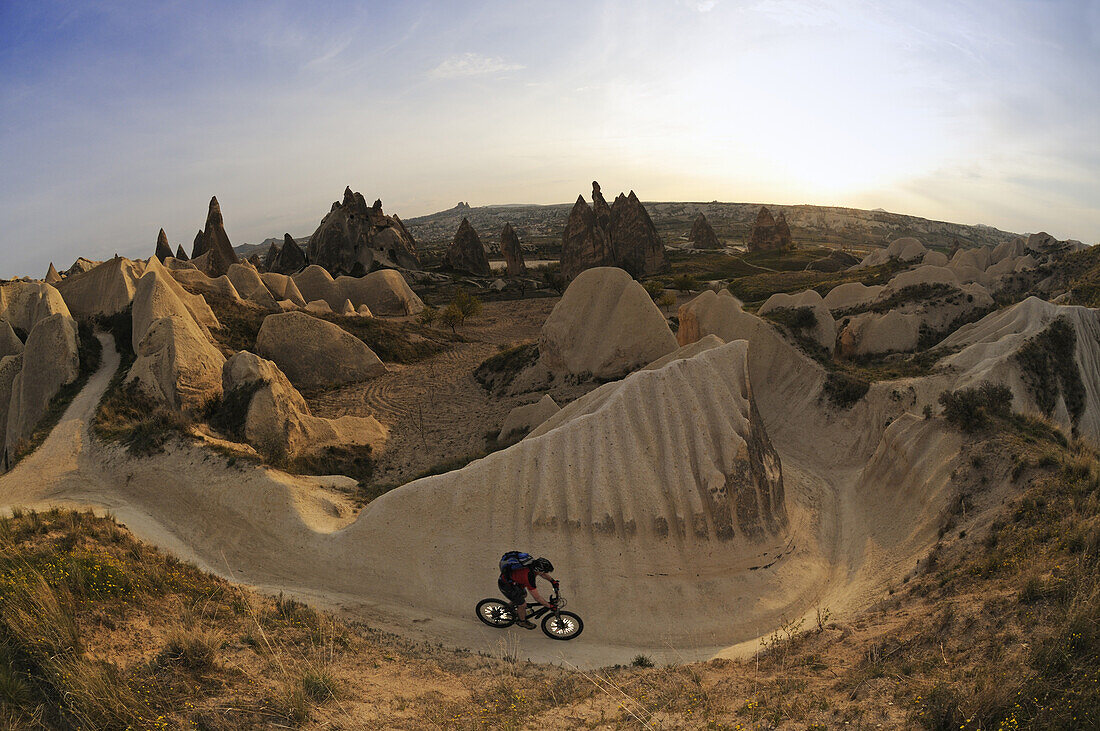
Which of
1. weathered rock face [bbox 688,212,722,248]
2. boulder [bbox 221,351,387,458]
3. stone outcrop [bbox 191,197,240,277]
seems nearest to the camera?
boulder [bbox 221,351,387,458]

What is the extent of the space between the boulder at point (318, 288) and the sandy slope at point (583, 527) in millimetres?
37503

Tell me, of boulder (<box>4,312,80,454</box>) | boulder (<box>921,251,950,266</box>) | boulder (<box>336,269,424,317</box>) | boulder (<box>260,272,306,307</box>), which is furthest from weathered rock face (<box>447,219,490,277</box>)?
boulder (<box>4,312,80,454</box>)

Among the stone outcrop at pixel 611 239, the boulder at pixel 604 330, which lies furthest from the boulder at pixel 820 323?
the stone outcrop at pixel 611 239

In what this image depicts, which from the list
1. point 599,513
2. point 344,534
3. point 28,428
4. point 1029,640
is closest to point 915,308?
point 599,513

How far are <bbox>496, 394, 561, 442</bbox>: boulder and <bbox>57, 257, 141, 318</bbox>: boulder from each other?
19364 mm

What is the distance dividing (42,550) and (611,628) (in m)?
9.89

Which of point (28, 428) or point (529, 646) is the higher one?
point (28, 428)

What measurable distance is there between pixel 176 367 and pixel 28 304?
43.7ft

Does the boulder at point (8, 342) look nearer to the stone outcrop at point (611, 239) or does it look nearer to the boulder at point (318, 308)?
the boulder at point (318, 308)

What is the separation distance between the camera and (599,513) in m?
12.4

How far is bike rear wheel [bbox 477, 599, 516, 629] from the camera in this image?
1021 cm

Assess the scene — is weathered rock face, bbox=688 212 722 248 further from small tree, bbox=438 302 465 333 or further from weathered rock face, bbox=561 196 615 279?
small tree, bbox=438 302 465 333

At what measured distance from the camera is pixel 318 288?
52438 millimetres

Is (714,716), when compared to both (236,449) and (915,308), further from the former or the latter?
(915,308)
